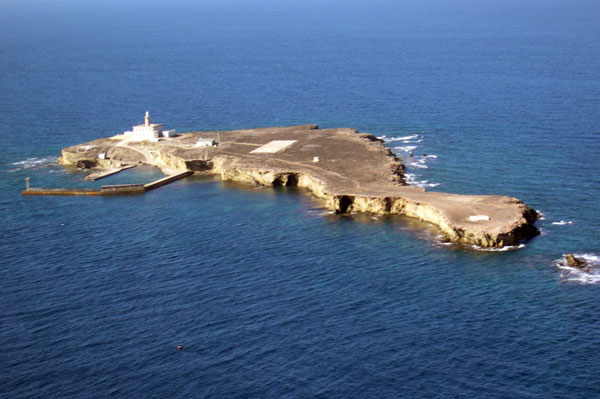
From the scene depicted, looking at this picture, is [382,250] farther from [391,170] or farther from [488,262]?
[391,170]

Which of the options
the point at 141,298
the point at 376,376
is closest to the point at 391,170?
the point at 141,298

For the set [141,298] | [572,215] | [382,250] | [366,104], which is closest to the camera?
[141,298]

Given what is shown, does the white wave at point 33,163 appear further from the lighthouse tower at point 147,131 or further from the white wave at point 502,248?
the white wave at point 502,248

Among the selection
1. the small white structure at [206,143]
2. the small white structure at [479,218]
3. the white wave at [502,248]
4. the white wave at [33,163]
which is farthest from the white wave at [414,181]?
the white wave at [33,163]

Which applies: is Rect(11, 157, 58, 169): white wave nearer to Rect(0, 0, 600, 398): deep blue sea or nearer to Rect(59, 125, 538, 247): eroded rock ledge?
Rect(59, 125, 538, 247): eroded rock ledge

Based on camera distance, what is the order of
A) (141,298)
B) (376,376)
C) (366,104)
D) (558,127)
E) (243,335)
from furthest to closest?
(366,104), (558,127), (141,298), (243,335), (376,376)

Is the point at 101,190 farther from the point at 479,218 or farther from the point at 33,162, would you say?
the point at 479,218

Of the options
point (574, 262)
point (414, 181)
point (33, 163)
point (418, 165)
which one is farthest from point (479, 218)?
point (33, 163)
